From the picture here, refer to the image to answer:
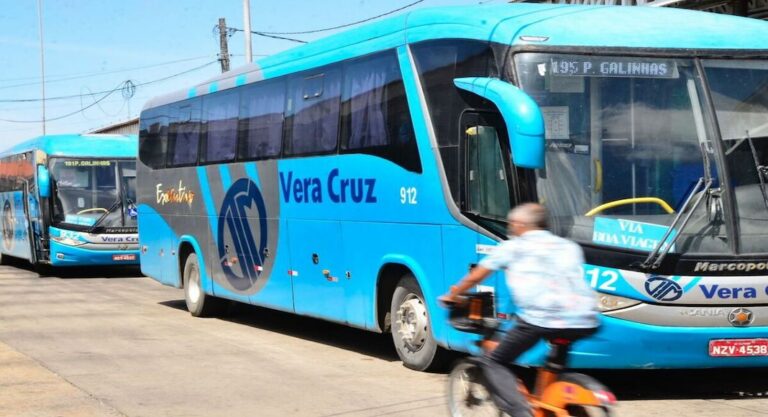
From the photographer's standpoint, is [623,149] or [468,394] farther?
[623,149]

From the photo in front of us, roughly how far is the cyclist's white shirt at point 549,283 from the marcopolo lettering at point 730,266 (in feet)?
7.63

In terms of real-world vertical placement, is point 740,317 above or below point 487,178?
below

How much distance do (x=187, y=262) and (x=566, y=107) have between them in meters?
9.05

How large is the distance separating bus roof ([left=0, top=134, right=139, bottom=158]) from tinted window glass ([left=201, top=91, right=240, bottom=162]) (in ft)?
33.4

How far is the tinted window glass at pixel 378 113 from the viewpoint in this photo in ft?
33.4

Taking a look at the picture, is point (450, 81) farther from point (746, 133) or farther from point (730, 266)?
point (730, 266)

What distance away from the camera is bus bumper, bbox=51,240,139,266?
80.2ft

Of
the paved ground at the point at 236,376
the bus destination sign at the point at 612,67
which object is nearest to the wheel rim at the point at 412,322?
the paved ground at the point at 236,376

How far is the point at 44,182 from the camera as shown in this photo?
24.5 meters

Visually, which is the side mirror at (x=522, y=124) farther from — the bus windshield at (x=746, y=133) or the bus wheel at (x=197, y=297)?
the bus wheel at (x=197, y=297)

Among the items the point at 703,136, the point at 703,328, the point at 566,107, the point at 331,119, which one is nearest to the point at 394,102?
the point at 331,119

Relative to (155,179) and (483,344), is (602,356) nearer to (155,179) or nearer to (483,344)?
(483,344)

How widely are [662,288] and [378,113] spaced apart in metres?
3.68

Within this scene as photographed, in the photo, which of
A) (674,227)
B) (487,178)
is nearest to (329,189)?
(487,178)
